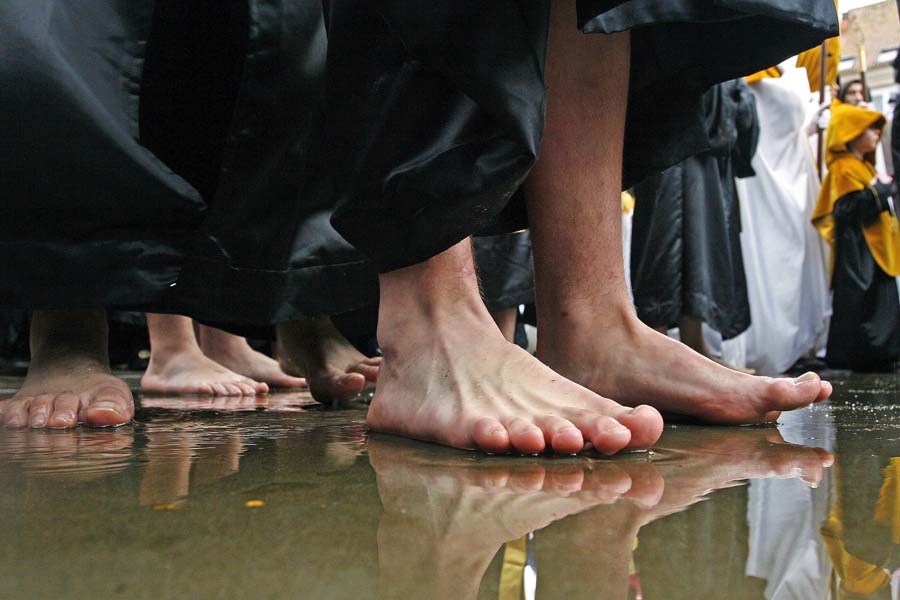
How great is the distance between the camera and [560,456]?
2.41 ft

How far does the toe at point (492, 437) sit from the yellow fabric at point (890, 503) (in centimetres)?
28

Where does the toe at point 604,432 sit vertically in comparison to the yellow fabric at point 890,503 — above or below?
above

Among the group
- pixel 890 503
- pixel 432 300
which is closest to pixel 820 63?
pixel 432 300

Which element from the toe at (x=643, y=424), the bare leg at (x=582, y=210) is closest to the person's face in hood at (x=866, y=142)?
the bare leg at (x=582, y=210)

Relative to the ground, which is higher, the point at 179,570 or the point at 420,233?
the point at 420,233

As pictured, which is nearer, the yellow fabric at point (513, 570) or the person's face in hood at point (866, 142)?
the yellow fabric at point (513, 570)

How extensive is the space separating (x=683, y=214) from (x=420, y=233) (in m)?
2.48

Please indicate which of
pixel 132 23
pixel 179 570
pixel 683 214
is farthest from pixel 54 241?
pixel 683 214

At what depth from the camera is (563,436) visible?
72cm

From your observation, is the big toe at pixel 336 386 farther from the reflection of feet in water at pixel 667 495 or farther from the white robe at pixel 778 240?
the white robe at pixel 778 240

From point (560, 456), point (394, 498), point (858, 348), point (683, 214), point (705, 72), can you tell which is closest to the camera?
point (394, 498)

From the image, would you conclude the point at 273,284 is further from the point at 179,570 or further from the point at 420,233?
the point at 179,570

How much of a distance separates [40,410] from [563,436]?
62cm

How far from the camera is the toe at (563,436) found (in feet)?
2.35
